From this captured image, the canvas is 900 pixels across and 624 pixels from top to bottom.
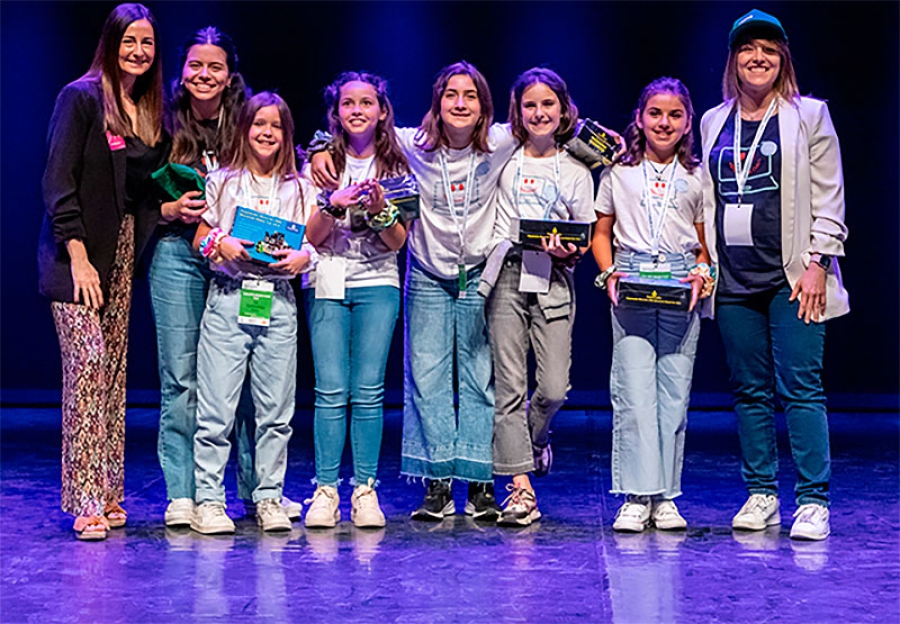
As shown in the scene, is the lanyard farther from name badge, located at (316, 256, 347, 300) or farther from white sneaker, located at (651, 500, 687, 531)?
name badge, located at (316, 256, 347, 300)

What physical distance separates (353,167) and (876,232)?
403cm

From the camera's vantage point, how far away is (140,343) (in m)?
7.35

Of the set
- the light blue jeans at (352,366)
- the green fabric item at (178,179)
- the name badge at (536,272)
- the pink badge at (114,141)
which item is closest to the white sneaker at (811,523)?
the name badge at (536,272)

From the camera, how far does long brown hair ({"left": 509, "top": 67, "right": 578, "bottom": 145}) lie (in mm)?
3990

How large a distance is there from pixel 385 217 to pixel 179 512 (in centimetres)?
117

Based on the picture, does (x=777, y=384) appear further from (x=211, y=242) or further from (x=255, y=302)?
(x=211, y=242)

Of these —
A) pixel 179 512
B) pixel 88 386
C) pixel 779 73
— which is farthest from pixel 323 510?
pixel 779 73

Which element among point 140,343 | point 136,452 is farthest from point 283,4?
point 136,452

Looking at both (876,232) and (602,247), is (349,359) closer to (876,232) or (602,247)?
(602,247)

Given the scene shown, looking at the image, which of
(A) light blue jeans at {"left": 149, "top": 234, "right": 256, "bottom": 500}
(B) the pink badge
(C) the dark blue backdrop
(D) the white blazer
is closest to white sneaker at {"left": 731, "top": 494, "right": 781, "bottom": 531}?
(D) the white blazer

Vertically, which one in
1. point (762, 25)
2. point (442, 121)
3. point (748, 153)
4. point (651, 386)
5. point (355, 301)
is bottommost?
point (651, 386)

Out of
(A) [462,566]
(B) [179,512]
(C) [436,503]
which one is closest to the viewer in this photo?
(A) [462,566]

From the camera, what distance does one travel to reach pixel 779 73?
3914 mm

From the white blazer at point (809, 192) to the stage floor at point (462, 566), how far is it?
32.1 inches
